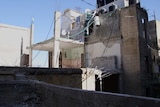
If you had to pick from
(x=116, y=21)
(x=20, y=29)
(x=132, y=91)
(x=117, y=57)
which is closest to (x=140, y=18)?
(x=116, y=21)

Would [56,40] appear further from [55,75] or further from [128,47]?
[128,47]

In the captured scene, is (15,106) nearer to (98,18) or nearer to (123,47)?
(123,47)

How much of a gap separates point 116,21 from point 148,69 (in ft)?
18.1

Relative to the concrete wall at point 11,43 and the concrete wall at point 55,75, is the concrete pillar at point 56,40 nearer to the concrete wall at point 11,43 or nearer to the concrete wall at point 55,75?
the concrete wall at point 55,75

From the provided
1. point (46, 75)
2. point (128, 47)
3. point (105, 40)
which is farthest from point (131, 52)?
point (46, 75)

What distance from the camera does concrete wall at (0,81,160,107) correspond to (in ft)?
10.7

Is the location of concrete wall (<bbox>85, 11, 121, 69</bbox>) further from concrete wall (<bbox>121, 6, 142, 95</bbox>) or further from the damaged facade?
concrete wall (<bbox>121, 6, 142, 95</bbox>)

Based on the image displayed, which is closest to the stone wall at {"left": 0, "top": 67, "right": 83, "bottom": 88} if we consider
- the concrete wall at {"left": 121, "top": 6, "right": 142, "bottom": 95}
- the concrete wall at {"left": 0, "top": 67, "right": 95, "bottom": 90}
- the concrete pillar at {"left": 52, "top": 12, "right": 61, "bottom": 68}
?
the concrete wall at {"left": 0, "top": 67, "right": 95, "bottom": 90}

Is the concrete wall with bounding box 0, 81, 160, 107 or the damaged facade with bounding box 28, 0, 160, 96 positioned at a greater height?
the damaged facade with bounding box 28, 0, 160, 96

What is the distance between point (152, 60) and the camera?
19.3 meters

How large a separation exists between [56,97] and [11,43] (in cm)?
1851

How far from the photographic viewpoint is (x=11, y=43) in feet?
74.1

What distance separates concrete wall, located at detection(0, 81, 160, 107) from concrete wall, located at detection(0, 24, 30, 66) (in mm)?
15259

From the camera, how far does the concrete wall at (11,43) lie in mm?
21938
